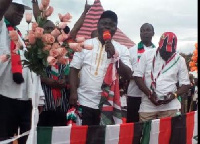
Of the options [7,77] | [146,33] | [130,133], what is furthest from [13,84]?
[146,33]

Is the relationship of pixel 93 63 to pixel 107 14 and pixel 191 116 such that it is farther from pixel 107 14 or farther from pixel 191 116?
pixel 191 116

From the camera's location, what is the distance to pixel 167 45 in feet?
18.0

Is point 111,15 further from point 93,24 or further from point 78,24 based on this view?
point 93,24

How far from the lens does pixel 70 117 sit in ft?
14.8

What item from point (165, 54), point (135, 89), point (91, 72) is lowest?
point (135, 89)

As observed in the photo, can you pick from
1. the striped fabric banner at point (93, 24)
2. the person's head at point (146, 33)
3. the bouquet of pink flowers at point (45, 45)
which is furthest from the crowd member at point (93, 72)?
the striped fabric banner at point (93, 24)

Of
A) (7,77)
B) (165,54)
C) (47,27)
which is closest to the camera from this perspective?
(7,77)

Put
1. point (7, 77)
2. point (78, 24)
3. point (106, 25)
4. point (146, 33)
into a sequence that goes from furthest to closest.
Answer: point (146, 33)
point (78, 24)
point (106, 25)
point (7, 77)

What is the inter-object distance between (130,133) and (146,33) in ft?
7.74

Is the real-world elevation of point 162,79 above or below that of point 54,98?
above

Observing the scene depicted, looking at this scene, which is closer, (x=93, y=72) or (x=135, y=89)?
(x=93, y=72)

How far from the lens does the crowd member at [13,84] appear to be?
3.63m

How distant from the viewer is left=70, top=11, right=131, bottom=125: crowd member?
454 centimetres

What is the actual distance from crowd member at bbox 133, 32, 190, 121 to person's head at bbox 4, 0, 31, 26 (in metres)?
2.15
